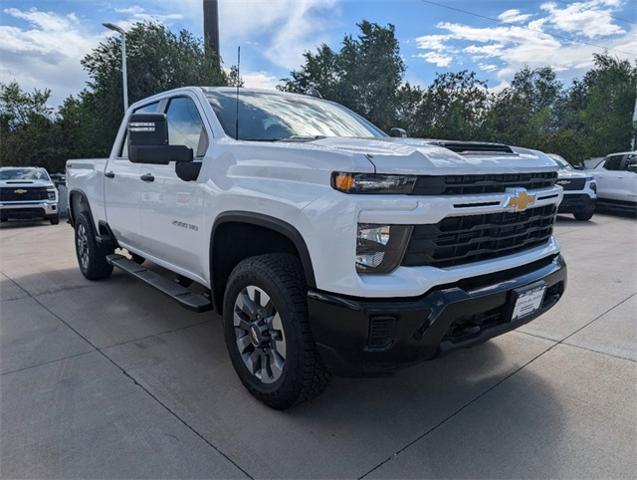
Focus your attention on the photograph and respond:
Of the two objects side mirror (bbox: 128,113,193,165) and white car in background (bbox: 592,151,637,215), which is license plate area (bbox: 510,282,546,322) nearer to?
side mirror (bbox: 128,113,193,165)

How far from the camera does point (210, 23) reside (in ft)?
70.9

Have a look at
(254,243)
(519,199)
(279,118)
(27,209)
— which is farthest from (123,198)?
(27,209)

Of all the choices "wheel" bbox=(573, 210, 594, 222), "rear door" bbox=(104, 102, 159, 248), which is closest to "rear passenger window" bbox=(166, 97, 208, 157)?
"rear door" bbox=(104, 102, 159, 248)

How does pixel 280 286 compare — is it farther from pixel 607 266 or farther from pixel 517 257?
pixel 607 266

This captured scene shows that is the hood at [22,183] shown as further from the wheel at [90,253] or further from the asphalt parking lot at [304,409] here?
the asphalt parking lot at [304,409]

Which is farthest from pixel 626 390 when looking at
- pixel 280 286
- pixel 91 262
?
pixel 91 262

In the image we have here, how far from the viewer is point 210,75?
1956 centimetres

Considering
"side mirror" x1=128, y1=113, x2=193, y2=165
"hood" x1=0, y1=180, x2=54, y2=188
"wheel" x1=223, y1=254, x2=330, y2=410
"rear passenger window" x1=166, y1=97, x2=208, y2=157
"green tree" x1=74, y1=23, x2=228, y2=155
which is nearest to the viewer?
"wheel" x1=223, y1=254, x2=330, y2=410

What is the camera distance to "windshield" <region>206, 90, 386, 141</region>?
338cm

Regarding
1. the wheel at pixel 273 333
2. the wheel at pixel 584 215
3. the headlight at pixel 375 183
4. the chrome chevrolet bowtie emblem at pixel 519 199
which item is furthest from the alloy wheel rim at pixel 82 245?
the wheel at pixel 584 215

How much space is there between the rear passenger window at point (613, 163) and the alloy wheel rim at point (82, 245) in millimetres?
13260

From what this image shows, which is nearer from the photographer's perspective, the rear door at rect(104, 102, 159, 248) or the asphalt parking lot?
the asphalt parking lot

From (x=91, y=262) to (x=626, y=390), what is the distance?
529 centimetres

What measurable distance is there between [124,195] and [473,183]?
11.0 feet
